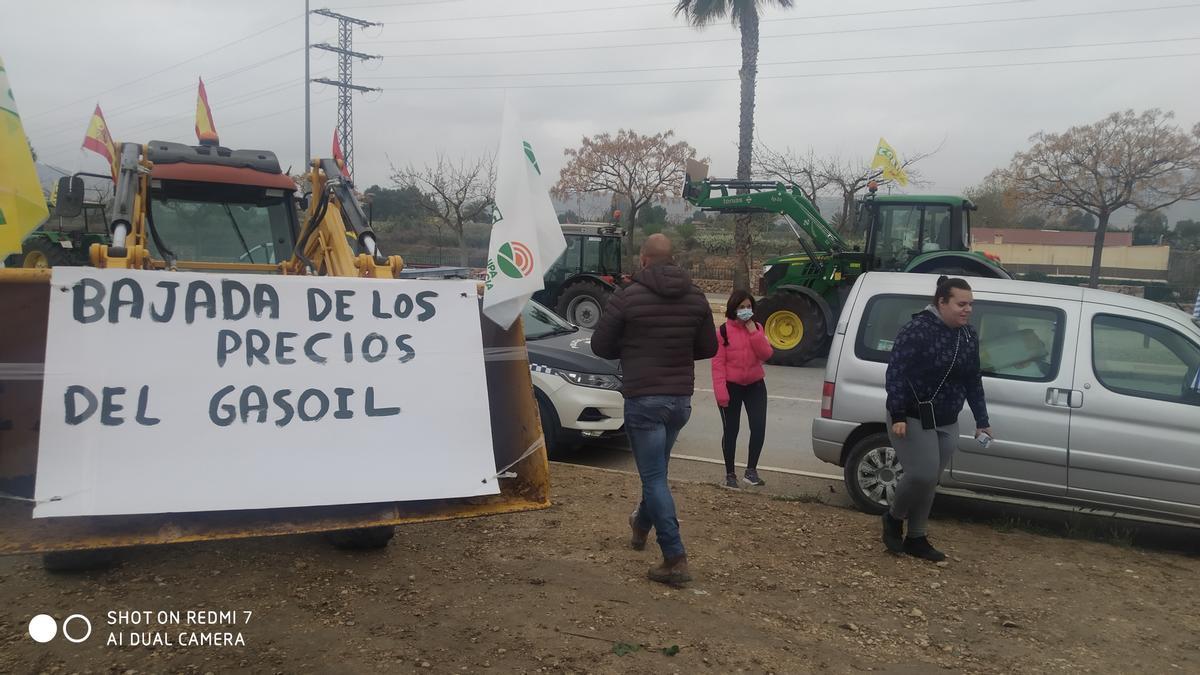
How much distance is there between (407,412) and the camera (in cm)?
400

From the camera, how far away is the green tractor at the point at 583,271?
58.7 ft

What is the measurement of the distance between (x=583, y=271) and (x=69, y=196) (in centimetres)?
1376

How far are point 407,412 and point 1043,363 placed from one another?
→ 4356mm

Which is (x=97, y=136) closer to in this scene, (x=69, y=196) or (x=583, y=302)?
(x=69, y=196)

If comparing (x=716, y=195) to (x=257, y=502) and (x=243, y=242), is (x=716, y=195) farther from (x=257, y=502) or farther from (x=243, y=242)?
(x=257, y=502)

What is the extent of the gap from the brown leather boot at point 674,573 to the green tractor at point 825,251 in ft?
32.1

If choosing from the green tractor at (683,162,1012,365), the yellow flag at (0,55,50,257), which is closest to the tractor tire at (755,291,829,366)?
the green tractor at (683,162,1012,365)

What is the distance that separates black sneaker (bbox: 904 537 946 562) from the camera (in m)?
5.11

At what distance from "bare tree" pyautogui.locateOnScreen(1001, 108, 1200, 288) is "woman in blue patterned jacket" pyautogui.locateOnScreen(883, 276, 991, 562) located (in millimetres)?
22178

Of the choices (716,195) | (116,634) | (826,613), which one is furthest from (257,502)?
(716,195)

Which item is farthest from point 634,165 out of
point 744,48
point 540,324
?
point 540,324

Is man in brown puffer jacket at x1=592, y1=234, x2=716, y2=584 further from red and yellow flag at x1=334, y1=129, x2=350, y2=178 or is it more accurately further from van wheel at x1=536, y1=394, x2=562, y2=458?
van wheel at x1=536, y1=394, x2=562, y2=458

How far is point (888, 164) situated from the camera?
1683cm

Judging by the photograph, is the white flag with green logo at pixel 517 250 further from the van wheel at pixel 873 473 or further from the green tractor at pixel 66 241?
the green tractor at pixel 66 241
